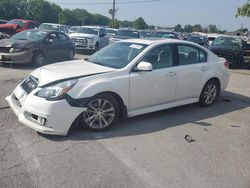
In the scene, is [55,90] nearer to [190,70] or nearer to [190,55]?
[190,70]

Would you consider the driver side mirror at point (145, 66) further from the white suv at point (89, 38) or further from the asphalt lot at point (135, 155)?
the white suv at point (89, 38)

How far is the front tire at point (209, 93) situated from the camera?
7.14 meters

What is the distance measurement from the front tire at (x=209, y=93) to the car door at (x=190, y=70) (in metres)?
0.24

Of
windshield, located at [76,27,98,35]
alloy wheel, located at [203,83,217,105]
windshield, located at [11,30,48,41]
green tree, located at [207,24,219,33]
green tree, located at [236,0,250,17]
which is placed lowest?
green tree, located at [207,24,219,33]

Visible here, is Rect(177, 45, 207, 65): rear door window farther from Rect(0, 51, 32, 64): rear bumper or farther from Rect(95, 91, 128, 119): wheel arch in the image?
Rect(0, 51, 32, 64): rear bumper

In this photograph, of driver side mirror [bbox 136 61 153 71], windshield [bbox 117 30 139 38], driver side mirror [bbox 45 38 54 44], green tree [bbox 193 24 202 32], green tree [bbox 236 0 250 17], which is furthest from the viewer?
green tree [bbox 193 24 202 32]

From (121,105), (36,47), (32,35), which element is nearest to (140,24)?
(32,35)

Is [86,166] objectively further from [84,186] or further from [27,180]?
[27,180]

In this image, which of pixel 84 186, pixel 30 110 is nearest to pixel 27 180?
pixel 84 186

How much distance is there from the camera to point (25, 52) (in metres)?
11.6

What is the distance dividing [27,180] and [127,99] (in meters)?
2.36

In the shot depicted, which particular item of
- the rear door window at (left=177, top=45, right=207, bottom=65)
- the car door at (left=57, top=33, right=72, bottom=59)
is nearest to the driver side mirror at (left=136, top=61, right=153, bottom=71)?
the rear door window at (left=177, top=45, right=207, bottom=65)

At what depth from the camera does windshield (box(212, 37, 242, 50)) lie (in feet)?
56.8

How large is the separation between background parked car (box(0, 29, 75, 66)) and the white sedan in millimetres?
6041
